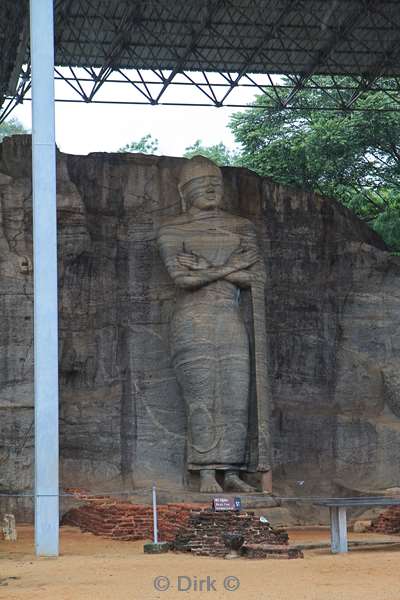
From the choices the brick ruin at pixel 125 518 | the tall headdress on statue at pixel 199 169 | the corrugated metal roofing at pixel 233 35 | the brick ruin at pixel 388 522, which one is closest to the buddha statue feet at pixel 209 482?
the brick ruin at pixel 125 518

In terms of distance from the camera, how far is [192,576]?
9906 millimetres

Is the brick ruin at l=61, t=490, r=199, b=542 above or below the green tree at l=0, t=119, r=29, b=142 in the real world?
below

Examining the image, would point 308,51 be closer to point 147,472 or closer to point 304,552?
point 147,472

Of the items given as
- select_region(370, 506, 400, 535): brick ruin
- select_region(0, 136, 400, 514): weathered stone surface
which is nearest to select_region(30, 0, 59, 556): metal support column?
select_region(0, 136, 400, 514): weathered stone surface

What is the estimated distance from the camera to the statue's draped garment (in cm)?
1537

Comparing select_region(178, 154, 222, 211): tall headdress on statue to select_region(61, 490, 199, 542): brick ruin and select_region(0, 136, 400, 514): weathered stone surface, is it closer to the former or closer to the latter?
select_region(0, 136, 400, 514): weathered stone surface

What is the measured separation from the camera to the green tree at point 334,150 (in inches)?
1120

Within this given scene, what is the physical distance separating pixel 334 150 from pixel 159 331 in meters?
13.5

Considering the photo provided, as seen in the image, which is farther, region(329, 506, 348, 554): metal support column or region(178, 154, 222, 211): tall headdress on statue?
region(178, 154, 222, 211): tall headdress on statue

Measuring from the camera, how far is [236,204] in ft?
55.9

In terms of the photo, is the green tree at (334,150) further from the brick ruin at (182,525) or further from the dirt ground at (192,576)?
the dirt ground at (192,576)

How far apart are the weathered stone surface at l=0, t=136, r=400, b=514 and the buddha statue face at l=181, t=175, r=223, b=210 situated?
2.27 feet

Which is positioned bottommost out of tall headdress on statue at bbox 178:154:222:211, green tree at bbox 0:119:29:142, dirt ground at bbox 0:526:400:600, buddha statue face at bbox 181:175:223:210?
dirt ground at bbox 0:526:400:600

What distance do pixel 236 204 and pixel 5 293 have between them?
357 centimetres
